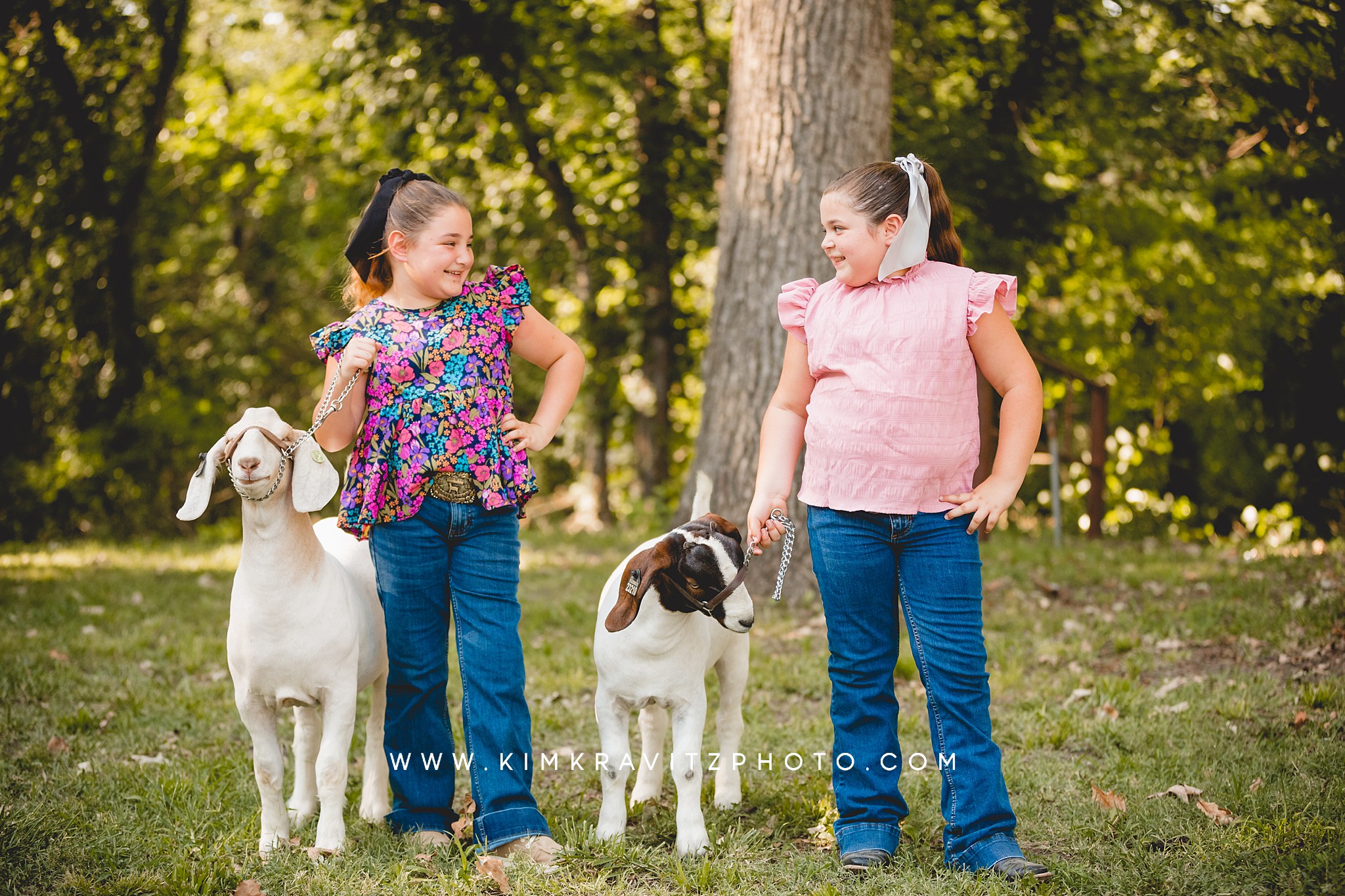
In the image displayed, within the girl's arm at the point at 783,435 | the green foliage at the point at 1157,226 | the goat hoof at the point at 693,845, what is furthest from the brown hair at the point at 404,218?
the green foliage at the point at 1157,226

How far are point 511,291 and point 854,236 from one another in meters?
1.10

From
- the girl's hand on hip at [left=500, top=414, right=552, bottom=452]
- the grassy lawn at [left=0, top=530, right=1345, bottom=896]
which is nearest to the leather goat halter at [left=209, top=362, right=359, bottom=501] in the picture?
the girl's hand on hip at [left=500, top=414, right=552, bottom=452]

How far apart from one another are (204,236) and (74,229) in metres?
2.92

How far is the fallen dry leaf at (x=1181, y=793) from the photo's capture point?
346 cm

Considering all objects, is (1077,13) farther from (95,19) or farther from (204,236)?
(204,236)

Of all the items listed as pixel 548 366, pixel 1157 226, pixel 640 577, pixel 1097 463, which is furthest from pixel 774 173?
pixel 1157 226

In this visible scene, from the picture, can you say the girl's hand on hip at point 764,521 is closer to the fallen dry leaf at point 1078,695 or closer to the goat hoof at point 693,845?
the goat hoof at point 693,845

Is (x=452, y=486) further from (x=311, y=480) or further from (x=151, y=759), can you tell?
(x=151, y=759)

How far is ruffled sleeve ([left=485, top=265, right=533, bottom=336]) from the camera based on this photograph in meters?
3.35

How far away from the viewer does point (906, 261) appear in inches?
118

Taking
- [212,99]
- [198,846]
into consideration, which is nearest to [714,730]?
[198,846]

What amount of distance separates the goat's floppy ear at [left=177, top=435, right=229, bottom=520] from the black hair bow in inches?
27.9

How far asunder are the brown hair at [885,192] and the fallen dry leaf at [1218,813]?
197 cm

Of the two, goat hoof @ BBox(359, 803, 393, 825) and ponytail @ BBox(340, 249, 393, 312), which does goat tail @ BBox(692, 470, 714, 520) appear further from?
goat hoof @ BBox(359, 803, 393, 825)
